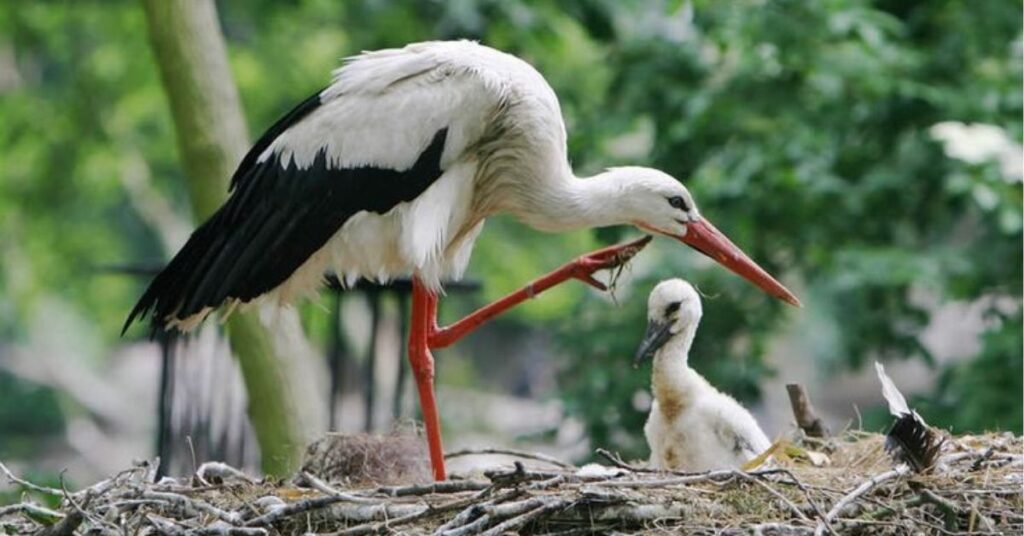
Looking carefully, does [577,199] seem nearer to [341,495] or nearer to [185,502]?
[341,495]

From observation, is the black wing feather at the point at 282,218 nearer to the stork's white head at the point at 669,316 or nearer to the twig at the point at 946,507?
the stork's white head at the point at 669,316

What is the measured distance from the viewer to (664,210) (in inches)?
267

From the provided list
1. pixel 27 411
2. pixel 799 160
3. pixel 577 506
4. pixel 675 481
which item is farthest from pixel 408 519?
pixel 27 411

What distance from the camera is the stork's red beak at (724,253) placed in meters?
6.89

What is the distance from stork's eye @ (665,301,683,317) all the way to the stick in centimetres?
66

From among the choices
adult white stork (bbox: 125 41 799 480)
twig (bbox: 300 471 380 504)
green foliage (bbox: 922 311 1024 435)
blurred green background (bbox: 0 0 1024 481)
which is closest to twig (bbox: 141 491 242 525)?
twig (bbox: 300 471 380 504)

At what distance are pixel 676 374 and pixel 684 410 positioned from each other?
0.50 ft

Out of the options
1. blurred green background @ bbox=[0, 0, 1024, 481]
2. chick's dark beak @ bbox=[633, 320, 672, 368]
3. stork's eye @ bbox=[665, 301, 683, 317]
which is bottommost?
chick's dark beak @ bbox=[633, 320, 672, 368]

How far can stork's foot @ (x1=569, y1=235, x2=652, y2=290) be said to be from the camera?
6.79m

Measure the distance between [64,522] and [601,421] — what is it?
5147 millimetres

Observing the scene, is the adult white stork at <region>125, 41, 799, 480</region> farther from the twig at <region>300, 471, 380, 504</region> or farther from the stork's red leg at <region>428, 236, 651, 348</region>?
the twig at <region>300, 471, 380, 504</region>

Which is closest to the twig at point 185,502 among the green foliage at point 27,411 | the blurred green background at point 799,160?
the blurred green background at point 799,160

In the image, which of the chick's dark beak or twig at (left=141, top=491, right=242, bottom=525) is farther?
the chick's dark beak

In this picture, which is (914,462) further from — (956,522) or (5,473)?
(5,473)
